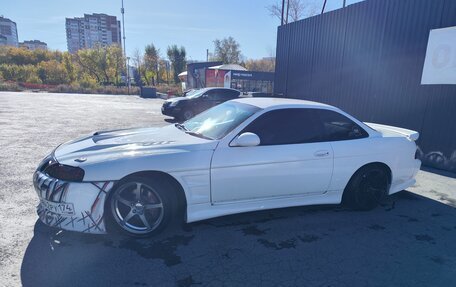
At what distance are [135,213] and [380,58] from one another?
7278 mm

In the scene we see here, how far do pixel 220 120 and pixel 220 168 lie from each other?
2.76 feet

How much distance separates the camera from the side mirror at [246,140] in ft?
10.5

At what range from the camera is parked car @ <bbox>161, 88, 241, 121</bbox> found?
12.9 metres

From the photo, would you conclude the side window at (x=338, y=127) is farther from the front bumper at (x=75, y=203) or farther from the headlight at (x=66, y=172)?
the headlight at (x=66, y=172)

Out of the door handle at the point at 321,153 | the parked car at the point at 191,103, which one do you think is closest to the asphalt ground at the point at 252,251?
the door handle at the point at 321,153

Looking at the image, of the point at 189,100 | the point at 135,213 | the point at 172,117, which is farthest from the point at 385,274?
the point at 172,117

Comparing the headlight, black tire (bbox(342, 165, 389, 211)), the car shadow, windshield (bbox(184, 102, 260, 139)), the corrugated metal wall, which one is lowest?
the car shadow

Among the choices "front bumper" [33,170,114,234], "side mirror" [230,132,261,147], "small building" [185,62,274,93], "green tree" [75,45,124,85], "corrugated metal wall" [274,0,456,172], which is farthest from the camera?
"green tree" [75,45,124,85]

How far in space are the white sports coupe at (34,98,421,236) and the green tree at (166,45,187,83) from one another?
57696 millimetres

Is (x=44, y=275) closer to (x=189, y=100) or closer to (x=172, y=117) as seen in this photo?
(x=189, y=100)

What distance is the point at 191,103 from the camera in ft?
42.7

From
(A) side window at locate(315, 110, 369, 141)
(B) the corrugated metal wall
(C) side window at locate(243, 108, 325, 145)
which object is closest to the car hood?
(C) side window at locate(243, 108, 325, 145)

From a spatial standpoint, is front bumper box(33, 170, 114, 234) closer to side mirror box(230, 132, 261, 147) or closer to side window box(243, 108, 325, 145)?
side mirror box(230, 132, 261, 147)

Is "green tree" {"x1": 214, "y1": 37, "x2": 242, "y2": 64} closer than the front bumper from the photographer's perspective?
No
